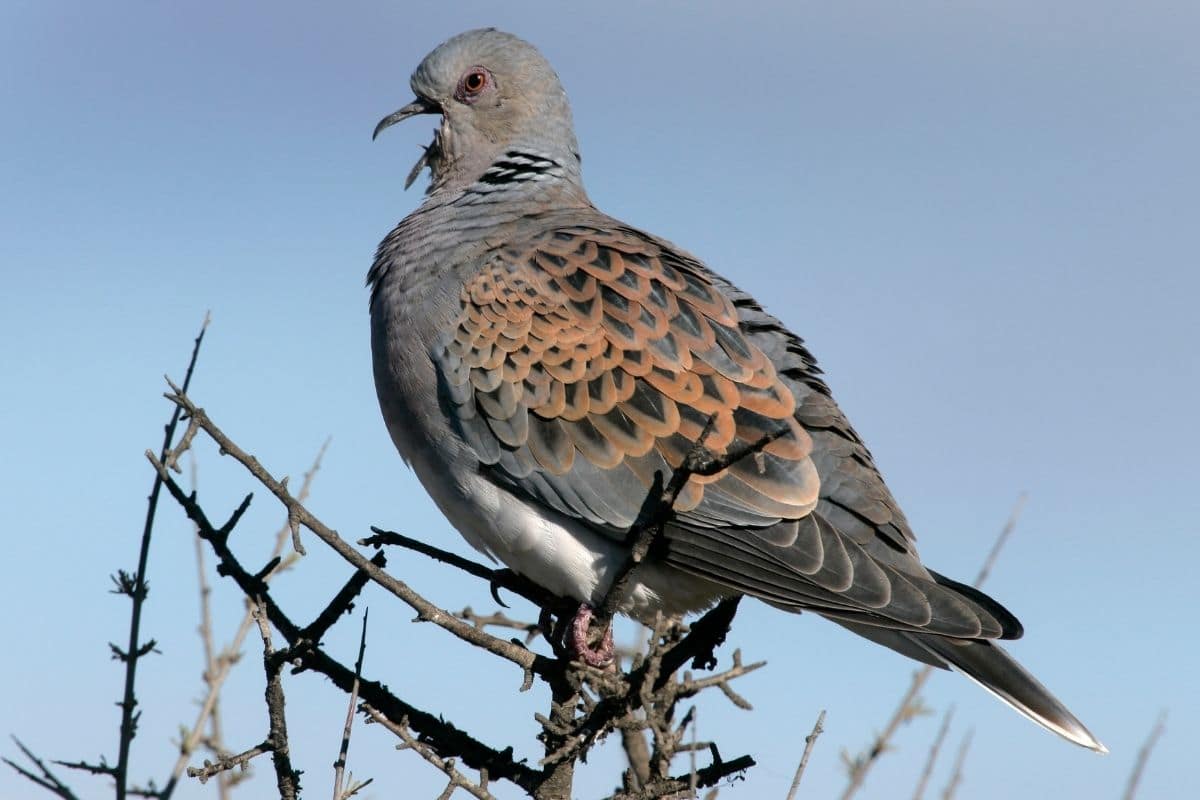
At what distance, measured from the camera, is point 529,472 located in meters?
4.06

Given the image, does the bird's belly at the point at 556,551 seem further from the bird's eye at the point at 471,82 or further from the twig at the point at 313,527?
the bird's eye at the point at 471,82

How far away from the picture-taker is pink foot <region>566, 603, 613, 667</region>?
378cm

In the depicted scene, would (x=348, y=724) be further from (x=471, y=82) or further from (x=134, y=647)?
(x=471, y=82)

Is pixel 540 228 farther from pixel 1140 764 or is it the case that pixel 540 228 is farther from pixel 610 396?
pixel 1140 764

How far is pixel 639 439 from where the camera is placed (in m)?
4.03

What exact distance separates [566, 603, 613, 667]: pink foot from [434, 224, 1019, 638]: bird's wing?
27 centimetres

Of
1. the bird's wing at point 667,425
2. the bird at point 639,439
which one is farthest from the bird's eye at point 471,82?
the bird's wing at point 667,425

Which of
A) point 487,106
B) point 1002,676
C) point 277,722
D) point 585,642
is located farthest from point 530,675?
point 487,106

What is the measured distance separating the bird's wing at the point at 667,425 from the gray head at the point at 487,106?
1.07 meters

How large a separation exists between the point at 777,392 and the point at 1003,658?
1.04m

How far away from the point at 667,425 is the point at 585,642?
706 mm

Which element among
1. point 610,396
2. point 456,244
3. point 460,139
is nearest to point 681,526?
point 610,396

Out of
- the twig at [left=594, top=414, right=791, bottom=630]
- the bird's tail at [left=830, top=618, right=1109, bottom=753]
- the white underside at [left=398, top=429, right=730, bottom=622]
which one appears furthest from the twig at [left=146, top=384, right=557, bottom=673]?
the bird's tail at [left=830, top=618, right=1109, bottom=753]

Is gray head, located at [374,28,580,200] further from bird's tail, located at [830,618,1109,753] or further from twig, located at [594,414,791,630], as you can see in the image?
bird's tail, located at [830,618,1109,753]
